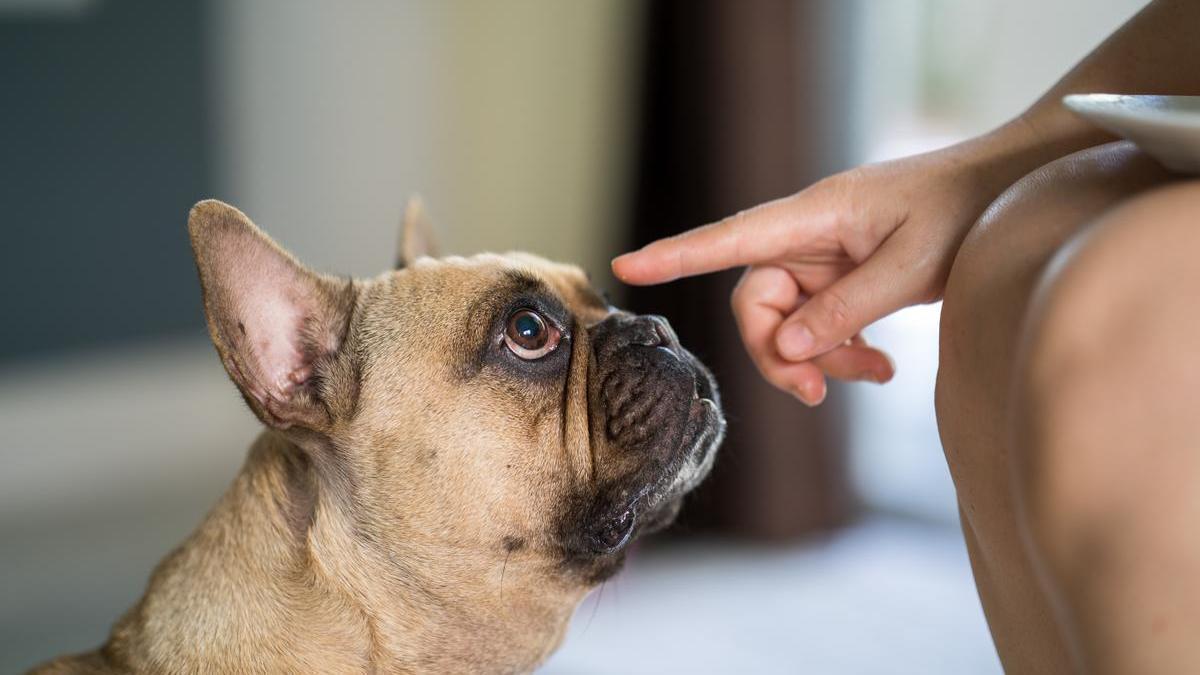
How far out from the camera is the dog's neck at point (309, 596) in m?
1.04

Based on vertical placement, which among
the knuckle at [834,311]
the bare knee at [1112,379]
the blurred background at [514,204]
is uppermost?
the bare knee at [1112,379]

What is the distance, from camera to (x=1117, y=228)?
59 centimetres

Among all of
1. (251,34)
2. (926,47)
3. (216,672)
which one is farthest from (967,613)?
(251,34)

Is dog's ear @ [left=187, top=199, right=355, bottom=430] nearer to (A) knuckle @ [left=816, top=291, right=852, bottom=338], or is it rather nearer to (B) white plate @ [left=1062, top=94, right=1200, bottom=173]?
(A) knuckle @ [left=816, top=291, right=852, bottom=338]

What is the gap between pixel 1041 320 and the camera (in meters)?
0.59

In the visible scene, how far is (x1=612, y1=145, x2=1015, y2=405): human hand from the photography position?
39.6 inches

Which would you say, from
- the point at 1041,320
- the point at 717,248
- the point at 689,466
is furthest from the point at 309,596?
the point at 1041,320

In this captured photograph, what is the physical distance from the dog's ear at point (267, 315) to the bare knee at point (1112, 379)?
0.69 metres

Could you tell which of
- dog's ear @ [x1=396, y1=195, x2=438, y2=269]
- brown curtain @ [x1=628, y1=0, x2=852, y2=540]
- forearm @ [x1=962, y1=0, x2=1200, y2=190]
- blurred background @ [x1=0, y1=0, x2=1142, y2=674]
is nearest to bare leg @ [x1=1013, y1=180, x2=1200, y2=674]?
forearm @ [x1=962, y1=0, x2=1200, y2=190]

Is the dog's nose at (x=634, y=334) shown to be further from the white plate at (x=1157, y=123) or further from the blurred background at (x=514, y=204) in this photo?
the blurred background at (x=514, y=204)

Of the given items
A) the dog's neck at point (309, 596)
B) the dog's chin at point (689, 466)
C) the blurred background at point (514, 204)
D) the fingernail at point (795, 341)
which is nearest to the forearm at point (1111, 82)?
the fingernail at point (795, 341)

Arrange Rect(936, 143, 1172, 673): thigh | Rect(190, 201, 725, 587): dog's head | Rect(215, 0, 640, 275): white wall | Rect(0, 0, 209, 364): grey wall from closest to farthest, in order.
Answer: Rect(936, 143, 1172, 673): thigh < Rect(190, 201, 725, 587): dog's head < Rect(0, 0, 209, 364): grey wall < Rect(215, 0, 640, 275): white wall

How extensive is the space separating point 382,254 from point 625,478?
2.49 metres

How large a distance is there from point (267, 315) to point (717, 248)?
0.44 metres
